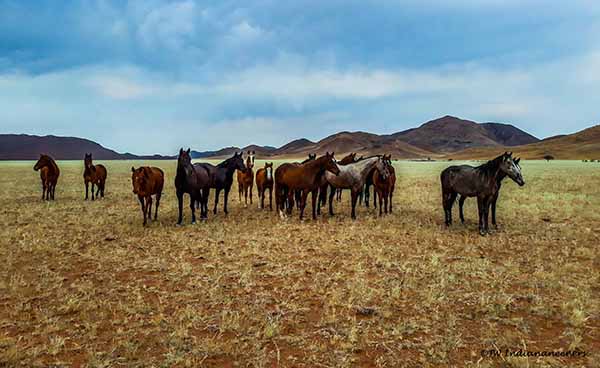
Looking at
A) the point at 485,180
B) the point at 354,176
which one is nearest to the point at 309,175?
the point at 354,176

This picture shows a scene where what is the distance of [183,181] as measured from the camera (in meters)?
12.2

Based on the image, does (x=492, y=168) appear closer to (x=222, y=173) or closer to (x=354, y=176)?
(x=354, y=176)

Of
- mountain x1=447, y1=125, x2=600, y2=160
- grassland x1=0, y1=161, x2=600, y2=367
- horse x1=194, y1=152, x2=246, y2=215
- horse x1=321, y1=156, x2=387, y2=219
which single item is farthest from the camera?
mountain x1=447, y1=125, x2=600, y2=160

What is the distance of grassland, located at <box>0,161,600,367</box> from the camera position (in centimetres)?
434

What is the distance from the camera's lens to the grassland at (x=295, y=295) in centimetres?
434

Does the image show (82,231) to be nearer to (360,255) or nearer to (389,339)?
(360,255)

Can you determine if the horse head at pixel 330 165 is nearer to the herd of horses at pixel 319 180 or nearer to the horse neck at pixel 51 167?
the herd of horses at pixel 319 180

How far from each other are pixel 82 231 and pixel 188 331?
815cm

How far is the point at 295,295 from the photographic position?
6.09m

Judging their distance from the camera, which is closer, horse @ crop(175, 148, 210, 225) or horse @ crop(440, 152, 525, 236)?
horse @ crop(440, 152, 525, 236)

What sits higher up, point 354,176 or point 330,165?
point 330,165

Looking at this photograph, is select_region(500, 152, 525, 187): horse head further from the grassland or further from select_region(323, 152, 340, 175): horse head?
select_region(323, 152, 340, 175): horse head

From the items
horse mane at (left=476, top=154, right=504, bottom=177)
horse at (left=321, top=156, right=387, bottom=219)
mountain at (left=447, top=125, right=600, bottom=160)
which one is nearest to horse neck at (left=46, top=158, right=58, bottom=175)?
horse at (left=321, top=156, right=387, bottom=219)

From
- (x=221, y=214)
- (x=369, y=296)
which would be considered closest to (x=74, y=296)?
(x=369, y=296)
